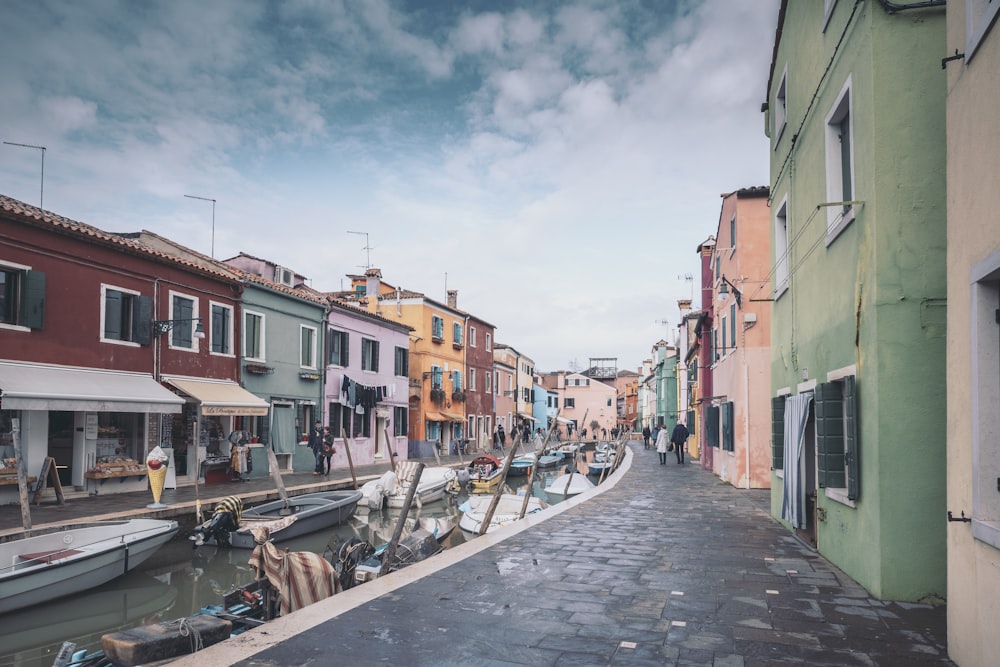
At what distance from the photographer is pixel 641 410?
3086 inches

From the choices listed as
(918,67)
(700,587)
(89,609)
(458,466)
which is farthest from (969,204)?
(458,466)

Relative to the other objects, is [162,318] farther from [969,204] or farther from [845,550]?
[969,204]

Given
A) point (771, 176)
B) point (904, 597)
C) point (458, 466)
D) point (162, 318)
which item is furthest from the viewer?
point (458, 466)

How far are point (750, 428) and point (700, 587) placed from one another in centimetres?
1149

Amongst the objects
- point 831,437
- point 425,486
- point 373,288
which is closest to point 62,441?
point 425,486

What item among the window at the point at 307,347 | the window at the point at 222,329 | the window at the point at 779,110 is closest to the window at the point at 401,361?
the window at the point at 307,347

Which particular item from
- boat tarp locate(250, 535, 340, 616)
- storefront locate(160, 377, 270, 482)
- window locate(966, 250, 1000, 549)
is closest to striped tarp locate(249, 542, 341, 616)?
boat tarp locate(250, 535, 340, 616)

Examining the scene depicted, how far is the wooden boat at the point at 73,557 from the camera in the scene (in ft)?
31.1

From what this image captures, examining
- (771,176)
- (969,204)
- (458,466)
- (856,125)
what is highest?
(771,176)

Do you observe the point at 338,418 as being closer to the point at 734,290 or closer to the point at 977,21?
the point at 734,290

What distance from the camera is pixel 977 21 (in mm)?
4559

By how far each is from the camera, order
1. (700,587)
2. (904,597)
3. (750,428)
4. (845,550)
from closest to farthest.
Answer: (904,597) → (700,587) → (845,550) → (750,428)

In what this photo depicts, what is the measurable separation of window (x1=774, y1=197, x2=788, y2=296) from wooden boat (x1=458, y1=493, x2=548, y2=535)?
7.02m

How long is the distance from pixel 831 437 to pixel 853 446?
1.71 ft
